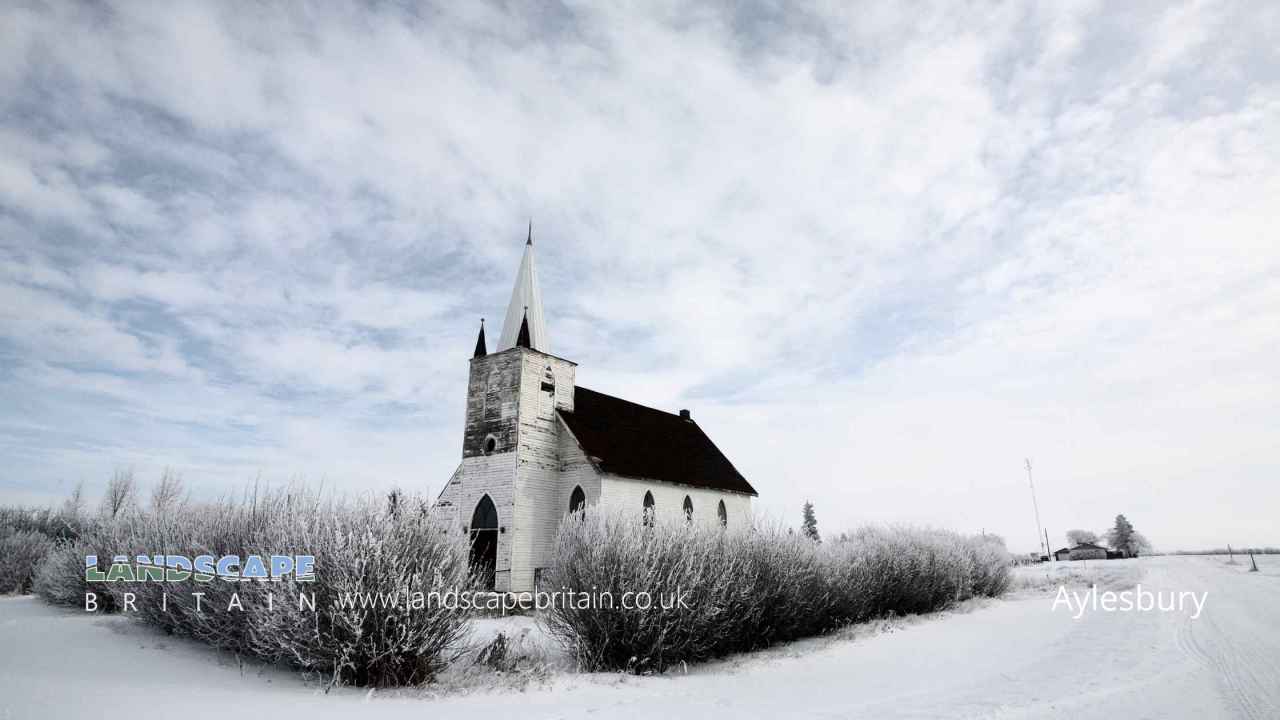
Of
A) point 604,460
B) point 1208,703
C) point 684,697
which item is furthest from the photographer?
point 604,460

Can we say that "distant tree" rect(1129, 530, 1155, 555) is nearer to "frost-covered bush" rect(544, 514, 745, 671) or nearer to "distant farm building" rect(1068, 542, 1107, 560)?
"distant farm building" rect(1068, 542, 1107, 560)

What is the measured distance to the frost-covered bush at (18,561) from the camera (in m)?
21.4

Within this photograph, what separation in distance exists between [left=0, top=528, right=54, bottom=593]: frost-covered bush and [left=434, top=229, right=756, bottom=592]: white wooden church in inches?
511

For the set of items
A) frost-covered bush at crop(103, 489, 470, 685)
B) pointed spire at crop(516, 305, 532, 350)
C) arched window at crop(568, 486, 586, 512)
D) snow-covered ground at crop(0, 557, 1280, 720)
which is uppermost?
pointed spire at crop(516, 305, 532, 350)

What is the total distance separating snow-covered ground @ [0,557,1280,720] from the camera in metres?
8.72

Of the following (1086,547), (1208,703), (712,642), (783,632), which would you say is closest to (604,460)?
(783,632)

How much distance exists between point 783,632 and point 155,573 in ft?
45.6

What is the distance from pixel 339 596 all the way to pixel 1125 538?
120 m

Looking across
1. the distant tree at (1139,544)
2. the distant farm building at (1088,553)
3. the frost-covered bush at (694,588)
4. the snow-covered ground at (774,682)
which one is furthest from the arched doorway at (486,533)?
the distant tree at (1139,544)

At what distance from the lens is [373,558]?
10117mm

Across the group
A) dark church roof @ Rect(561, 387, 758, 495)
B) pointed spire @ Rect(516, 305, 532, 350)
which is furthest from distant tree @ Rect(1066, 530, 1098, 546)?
pointed spire @ Rect(516, 305, 532, 350)

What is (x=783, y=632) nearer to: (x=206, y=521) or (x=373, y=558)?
(x=373, y=558)

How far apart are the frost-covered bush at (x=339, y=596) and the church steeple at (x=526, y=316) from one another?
14.1 m

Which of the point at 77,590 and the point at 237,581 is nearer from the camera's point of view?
the point at 237,581
